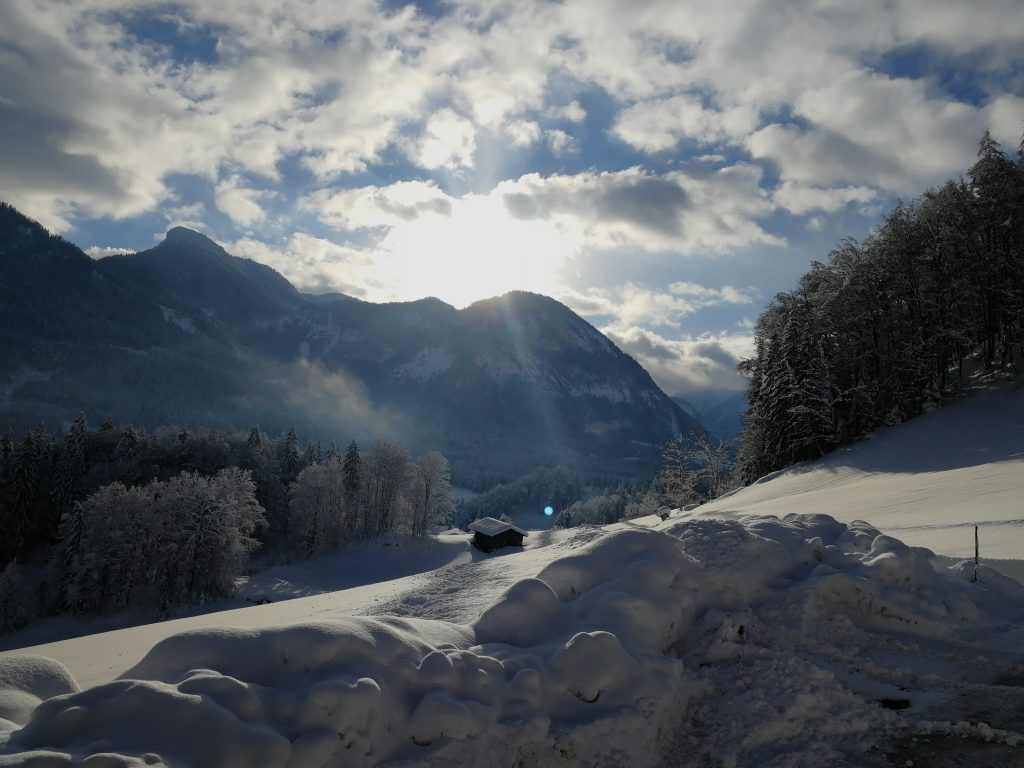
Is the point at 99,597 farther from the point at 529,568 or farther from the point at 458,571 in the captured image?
the point at 529,568

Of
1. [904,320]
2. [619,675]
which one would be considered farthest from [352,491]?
[619,675]

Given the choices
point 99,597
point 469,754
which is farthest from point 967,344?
point 99,597

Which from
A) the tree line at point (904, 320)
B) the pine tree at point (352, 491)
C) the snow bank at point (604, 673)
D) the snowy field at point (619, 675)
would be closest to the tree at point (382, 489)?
the pine tree at point (352, 491)

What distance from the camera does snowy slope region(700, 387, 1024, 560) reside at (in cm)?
1529

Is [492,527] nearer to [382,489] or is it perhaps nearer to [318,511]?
[382,489]

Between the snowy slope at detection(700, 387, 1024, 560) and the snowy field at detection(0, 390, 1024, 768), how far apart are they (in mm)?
4716

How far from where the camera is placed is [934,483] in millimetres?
23000

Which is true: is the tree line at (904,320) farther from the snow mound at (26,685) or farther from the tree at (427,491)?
the tree at (427,491)

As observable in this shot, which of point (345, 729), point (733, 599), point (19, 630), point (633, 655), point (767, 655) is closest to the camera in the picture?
point (345, 729)

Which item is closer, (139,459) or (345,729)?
(345,729)

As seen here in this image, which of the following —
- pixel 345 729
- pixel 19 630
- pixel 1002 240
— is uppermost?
pixel 1002 240

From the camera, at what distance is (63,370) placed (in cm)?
19312

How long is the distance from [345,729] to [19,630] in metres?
47.8

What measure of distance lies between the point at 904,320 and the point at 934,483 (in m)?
17.8
